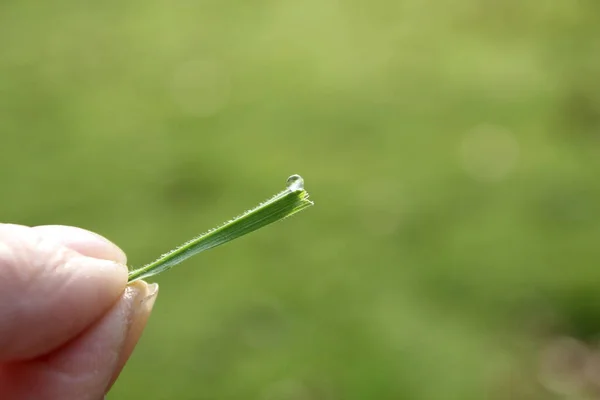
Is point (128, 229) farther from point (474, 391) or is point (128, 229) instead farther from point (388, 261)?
point (474, 391)

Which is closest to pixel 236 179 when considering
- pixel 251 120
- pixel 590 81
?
pixel 251 120

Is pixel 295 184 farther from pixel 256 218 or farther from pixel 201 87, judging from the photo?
pixel 201 87

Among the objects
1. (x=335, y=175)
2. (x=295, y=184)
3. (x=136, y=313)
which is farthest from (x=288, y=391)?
(x=295, y=184)

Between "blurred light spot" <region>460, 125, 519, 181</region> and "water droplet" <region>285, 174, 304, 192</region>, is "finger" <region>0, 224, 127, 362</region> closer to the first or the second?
"water droplet" <region>285, 174, 304, 192</region>

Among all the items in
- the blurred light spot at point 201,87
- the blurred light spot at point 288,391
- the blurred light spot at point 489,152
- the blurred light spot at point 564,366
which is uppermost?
the blurred light spot at point 201,87

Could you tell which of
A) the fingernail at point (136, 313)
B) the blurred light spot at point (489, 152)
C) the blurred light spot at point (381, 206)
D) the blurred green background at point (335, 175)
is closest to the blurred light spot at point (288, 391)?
the blurred green background at point (335, 175)

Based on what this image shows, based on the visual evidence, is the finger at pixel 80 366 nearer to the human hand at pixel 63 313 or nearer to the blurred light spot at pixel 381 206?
the human hand at pixel 63 313
